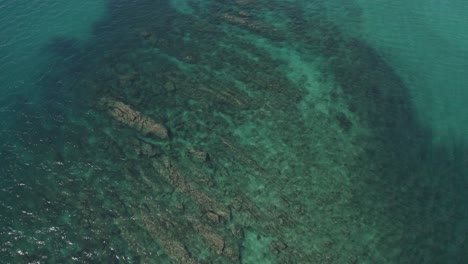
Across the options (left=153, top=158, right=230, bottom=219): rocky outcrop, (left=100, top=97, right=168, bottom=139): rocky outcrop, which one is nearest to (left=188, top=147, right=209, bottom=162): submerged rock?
(left=153, top=158, right=230, bottom=219): rocky outcrop

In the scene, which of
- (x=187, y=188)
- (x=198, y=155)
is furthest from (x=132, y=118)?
(x=187, y=188)

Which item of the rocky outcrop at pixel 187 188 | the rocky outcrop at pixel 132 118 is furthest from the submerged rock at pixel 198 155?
the rocky outcrop at pixel 132 118

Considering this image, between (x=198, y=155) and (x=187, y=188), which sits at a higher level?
(x=198, y=155)

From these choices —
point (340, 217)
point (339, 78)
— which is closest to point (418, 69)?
point (339, 78)

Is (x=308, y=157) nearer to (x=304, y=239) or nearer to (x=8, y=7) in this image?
(x=304, y=239)

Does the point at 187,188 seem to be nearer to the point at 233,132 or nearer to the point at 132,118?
the point at 233,132

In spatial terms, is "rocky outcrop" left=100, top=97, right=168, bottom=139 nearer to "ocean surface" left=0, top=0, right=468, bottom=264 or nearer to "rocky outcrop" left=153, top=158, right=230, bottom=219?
"ocean surface" left=0, top=0, right=468, bottom=264

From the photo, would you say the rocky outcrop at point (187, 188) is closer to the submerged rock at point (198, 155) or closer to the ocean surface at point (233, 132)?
the ocean surface at point (233, 132)
